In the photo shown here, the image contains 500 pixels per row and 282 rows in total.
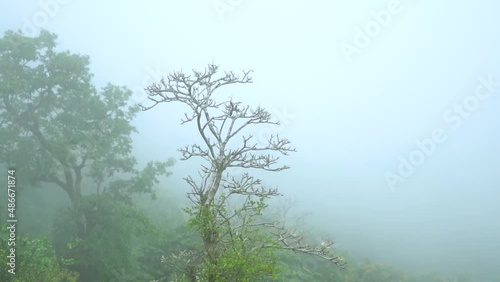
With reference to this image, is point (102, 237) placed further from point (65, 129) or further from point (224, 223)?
point (224, 223)

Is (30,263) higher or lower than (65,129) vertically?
lower

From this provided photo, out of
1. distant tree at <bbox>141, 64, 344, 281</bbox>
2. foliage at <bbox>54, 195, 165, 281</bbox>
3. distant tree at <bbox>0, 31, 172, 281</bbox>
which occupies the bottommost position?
distant tree at <bbox>141, 64, 344, 281</bbox>

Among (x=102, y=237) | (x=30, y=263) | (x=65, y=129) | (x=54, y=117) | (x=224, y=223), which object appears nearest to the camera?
(x=224, y=223)

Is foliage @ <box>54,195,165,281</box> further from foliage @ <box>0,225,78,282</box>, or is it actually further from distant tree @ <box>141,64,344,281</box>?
distant tree @ <box>141,64,344,281</box>

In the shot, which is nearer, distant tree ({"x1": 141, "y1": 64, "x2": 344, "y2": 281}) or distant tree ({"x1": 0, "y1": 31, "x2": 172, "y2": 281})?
distant tree ({"x1": 141, "y1": 64, "x2": 344, "y2": 281})

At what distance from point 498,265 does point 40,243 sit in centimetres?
5285

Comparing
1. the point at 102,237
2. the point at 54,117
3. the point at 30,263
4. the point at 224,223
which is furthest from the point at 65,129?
the point at 224,223

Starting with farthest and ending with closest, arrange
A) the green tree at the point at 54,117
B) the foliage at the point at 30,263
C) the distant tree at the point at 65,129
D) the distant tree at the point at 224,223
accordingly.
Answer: the green tree at the point at 54,117
the distant tree at the point at 65,129
the foliage at the point at 30,263
the distant tree at the point at 224,223

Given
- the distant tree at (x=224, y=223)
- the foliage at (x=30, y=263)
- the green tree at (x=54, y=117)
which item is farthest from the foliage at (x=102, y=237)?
the distant tree at (x=224, y=223)

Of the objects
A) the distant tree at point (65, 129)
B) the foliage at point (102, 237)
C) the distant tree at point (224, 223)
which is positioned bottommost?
the distant tree at point (224, 223)

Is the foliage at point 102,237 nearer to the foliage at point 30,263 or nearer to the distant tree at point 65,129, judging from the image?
the distant tree at point 65,129

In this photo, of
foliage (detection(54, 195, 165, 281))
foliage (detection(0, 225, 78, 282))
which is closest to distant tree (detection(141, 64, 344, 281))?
foliage (detection(0, 225, 78, 282))

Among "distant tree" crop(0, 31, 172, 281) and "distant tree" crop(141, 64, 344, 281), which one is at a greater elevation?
"distant tree" crop(0, 31, 172, 281)

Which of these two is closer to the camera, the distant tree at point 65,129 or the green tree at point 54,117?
the distant tree at point 65,129
